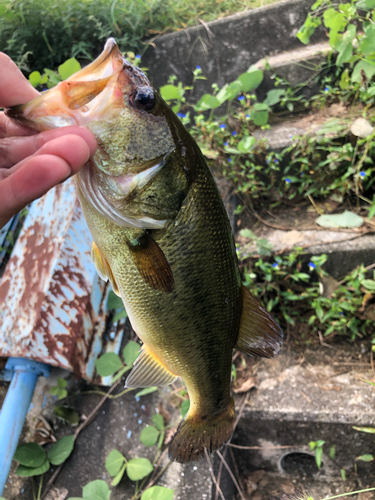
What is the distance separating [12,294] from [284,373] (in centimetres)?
186

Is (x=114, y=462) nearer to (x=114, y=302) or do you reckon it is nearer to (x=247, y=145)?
(x=114, y=302)

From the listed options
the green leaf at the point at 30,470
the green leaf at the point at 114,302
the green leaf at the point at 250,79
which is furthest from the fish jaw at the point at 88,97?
the green leaf at the point at 250,79

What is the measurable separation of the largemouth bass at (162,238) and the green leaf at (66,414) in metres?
1.11

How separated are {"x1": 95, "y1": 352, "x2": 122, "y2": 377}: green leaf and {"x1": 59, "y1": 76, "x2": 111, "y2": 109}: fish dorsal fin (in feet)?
5.44

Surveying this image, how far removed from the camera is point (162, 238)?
1093 millimetres

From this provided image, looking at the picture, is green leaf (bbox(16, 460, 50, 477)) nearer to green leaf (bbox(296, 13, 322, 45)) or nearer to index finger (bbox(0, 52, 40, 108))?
index finger (bbox(0, 52, 40, 108))

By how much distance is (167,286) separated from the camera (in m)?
1.13

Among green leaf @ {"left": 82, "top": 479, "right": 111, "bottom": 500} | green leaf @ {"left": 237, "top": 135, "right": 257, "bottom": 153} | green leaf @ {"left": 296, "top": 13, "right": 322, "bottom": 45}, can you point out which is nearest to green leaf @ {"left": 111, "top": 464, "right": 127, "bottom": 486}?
green leaf @ {"left": 82, "top": 479, "right": 111, "bottom": 500}

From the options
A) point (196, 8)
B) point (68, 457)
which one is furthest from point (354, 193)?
point (196, 8)

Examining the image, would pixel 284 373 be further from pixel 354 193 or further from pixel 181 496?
pixel 354 193

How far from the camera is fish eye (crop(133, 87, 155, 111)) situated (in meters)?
0.96

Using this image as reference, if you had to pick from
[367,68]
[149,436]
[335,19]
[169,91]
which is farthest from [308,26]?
[149,436]

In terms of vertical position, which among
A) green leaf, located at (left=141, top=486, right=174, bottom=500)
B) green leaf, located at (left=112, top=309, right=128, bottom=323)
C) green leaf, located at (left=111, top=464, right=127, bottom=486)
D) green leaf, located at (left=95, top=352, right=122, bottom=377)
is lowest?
green leaf, located at (left=111, top=464, right=127, bottom=486)

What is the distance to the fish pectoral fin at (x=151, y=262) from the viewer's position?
A: 107 centimetres
